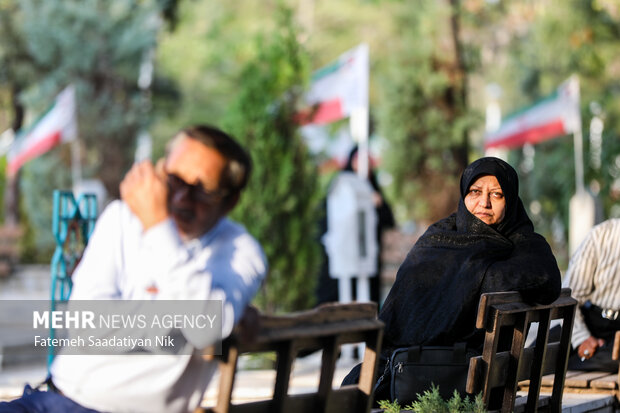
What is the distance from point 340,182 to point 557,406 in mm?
5724

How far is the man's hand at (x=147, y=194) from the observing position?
104 inches

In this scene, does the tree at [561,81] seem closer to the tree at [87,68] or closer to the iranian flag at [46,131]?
the iranian flag at [46,131]

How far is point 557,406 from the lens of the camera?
14.6ft

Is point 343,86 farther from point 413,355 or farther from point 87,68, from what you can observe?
point 87,68

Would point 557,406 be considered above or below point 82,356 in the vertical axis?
below

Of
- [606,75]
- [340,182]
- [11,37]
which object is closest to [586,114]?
→ [606,75]

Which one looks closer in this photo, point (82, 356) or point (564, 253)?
point (82, 356)

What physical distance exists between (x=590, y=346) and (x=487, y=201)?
1.34 metres

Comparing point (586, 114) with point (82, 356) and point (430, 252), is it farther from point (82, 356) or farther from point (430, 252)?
point (82, 356)

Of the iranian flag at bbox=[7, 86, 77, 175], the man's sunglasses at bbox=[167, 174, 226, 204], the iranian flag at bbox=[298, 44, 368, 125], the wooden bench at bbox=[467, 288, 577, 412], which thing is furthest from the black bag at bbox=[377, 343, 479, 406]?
the iranian flag at bbox=[7, 86, 77, 175]

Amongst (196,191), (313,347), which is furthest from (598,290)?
(196,191)

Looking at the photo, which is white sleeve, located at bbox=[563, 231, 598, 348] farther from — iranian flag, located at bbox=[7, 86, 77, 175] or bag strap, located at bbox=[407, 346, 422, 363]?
iranian flag, located at bbox=[7, 86, 77, 175]

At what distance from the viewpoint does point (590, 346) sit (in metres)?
5.35


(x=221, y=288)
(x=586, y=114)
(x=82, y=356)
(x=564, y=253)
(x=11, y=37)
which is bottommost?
(x=564, y=253)
